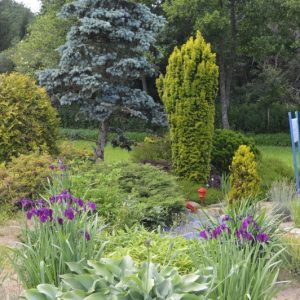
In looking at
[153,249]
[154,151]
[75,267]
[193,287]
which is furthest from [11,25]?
[193,287]

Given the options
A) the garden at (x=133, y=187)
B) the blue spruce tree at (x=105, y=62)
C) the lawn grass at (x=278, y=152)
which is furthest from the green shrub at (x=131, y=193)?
the lawn grass at (x=278, y=152)

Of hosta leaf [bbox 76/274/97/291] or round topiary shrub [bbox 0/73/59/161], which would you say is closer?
hosta leaf [bbox 76/274/97/291]

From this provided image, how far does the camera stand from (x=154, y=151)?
436 inches

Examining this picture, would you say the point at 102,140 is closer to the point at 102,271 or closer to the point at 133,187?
the point at 133,187

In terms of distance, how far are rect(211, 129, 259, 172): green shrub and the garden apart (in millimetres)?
22

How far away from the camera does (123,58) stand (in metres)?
11.0

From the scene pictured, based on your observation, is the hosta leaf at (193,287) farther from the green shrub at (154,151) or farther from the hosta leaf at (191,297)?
the green shrub at (154,151)


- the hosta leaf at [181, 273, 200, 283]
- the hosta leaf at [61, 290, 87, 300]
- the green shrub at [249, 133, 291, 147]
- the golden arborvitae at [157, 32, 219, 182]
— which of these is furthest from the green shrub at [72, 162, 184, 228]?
the green shrub at [249, 133, 291, 147]

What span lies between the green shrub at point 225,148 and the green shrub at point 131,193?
302cm

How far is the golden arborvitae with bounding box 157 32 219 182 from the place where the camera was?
9797mm

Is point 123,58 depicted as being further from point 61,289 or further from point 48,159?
point 61,289

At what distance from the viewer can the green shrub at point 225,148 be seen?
10930 millimetres

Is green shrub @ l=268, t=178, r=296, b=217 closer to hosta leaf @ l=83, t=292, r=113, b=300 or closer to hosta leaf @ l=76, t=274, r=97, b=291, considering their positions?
hosta leaf @ l=76, t=274, r=97, b=291

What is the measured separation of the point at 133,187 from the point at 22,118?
98.9 inches
